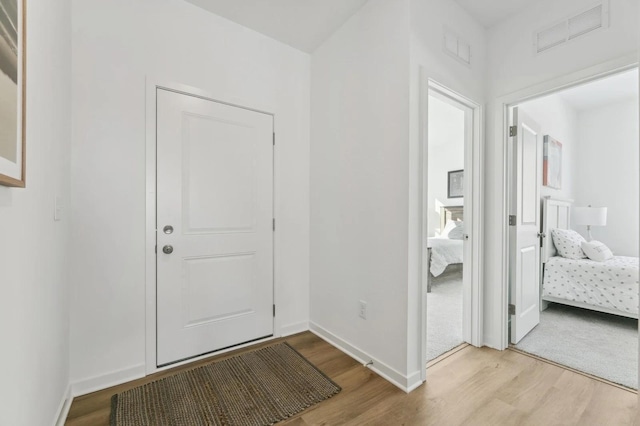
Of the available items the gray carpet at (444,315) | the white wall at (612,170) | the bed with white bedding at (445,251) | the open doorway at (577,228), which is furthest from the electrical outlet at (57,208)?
the white wall at (612,170)

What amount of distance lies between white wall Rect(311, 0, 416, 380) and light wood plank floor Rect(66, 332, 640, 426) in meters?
0.22

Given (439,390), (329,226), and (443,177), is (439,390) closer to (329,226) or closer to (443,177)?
(329,226)

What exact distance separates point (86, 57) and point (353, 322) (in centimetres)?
262

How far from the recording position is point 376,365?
6.57ft

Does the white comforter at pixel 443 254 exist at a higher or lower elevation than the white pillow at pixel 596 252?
lower

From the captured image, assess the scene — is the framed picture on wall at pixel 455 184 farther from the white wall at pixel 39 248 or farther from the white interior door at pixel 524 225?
the white wall at pixel 39 248

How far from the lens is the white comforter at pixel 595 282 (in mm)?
2699

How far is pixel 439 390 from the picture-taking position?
1.78 m

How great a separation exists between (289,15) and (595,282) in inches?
156

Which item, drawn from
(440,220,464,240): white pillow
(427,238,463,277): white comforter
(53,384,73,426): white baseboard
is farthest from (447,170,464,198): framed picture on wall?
(53,384,73,426): white baseboard

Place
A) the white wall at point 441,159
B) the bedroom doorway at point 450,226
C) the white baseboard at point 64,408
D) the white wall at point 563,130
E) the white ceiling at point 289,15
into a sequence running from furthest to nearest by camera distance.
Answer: the white wall at point 441,159, the white wall at point 563,130, the bedroom doorway at point 450,226, the white ceiling at point 289,15, the white baseboard at point 64,408

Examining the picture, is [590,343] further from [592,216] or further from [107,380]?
[107,380]

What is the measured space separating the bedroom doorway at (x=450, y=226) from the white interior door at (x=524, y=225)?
1.00 feet

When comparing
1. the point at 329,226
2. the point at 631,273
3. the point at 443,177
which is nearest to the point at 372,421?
the point at 329,226
